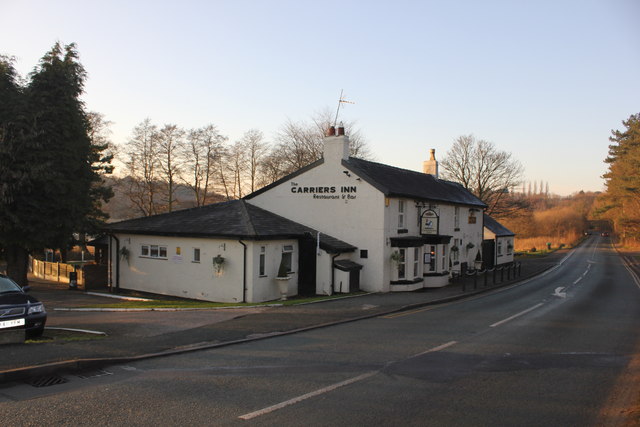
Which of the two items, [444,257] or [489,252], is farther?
[489,252]

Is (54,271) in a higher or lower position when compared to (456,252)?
lower

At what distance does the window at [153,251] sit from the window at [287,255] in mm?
5974

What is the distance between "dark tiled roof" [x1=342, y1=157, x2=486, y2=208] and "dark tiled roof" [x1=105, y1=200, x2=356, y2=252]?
142 inches

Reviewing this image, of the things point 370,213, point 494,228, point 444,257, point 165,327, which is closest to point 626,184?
point 494,228

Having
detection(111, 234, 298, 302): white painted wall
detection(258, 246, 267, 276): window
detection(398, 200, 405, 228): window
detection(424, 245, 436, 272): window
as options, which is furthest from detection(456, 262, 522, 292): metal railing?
detection(258, 246, 267, 276): window

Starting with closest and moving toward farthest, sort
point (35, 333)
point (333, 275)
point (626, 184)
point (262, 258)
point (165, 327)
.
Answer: point (35, 333) < point (165, 327) < point (262, 258) < point (333, 275) < point (626, 184)

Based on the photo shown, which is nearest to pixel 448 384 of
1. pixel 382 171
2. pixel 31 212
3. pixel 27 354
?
pixel 27 354

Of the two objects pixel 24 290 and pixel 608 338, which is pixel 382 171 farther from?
pixel 24 290

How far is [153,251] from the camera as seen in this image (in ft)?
74.4

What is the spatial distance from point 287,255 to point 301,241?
1099mm

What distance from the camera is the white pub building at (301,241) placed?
19938mm

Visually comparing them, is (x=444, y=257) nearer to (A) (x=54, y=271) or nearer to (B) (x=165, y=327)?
(B) (x=165, y=327)

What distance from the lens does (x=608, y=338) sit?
481 inches

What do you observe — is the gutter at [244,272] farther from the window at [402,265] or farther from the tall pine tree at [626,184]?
the tall pine tree at [626,184]
